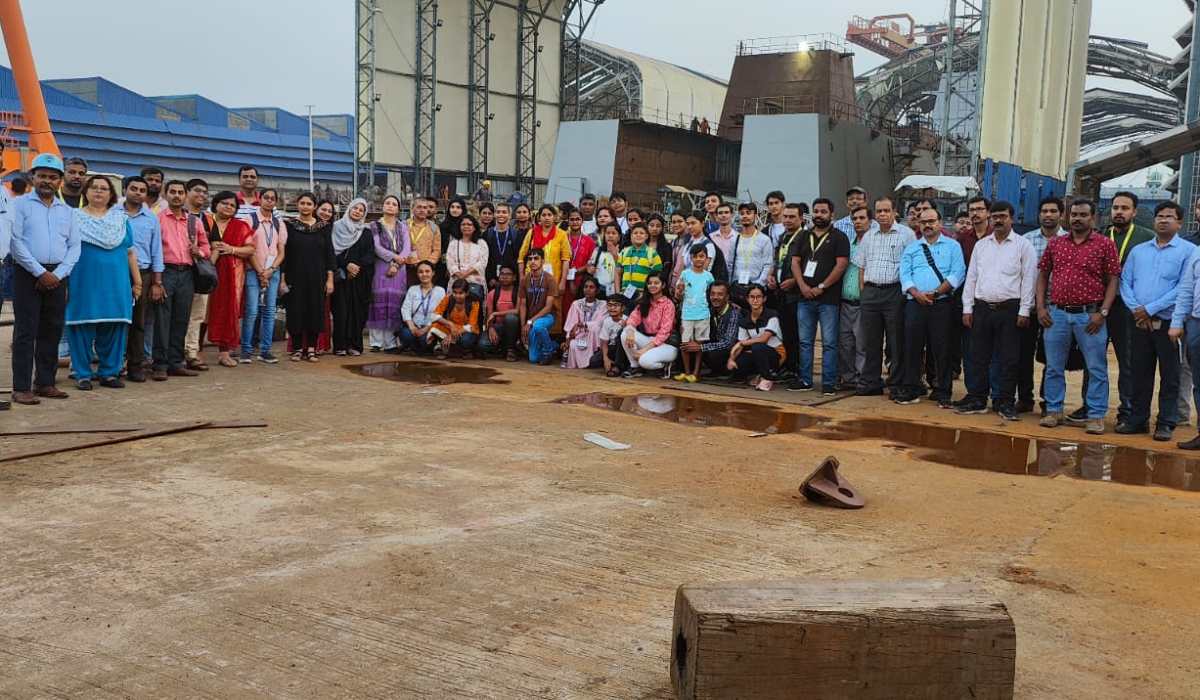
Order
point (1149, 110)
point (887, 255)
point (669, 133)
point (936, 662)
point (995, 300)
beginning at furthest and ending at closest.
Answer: point (1149, 110)
point (669, 133)
point (887, 255)
point (995, 300)
point (936, 662)

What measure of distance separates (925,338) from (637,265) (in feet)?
9.48

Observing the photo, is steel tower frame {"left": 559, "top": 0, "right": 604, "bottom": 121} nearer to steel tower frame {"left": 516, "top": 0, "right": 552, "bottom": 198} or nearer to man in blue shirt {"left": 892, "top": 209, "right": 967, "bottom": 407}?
steel tower frame {"left": 516, "top": 0, "right": 552, "bottom": 198}

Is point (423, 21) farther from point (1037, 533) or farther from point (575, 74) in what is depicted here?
point (1037, 533)

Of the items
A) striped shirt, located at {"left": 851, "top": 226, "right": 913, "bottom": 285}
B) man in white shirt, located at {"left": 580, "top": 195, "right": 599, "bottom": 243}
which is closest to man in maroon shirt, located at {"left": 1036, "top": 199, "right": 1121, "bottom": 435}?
striped shirt, located at {"left": 851, "top": 226, "right": 913, "bottom": 285}

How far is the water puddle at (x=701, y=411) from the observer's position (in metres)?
7.40

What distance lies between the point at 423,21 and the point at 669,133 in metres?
8.60

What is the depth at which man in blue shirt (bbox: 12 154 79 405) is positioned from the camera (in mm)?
7109

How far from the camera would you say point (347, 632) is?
323 cm

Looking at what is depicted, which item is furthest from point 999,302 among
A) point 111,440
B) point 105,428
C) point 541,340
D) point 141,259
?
point 141,259

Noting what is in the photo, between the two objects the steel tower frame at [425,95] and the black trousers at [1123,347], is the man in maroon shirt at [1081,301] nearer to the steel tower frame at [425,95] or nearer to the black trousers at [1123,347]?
the black trousers at [1123,347]

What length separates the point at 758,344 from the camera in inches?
364

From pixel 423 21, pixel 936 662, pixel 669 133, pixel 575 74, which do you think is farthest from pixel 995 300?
pixel 575 74

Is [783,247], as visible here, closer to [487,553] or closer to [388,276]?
[388,276]

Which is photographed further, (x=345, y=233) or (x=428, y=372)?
(x=345, y=233)
